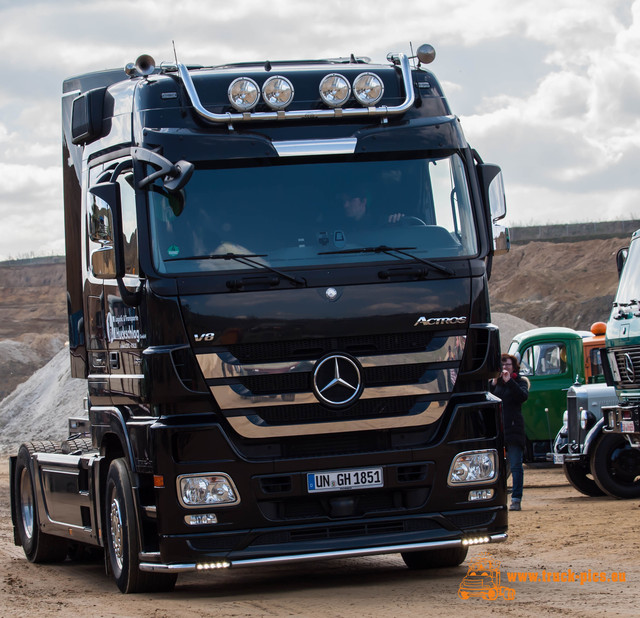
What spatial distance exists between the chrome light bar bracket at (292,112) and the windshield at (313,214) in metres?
0.35

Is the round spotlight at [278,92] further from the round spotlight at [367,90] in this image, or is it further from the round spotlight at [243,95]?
the round spotlight at [367,90]

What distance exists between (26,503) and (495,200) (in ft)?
20.5

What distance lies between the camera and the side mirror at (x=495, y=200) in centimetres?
908

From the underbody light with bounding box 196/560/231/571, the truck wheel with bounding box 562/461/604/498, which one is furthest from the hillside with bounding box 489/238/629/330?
the underbody light with bounding box 196/560/231/571

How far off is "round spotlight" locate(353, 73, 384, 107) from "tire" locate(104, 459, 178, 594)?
3.24m

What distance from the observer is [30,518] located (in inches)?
494

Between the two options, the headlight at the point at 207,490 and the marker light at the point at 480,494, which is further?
the marker light at the point at 480,494

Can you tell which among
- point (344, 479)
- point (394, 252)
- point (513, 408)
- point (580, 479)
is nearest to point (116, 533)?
point (344, 479)

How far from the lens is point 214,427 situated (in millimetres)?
8391

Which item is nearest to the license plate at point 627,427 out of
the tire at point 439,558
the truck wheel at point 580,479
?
the truck wheel at point 580,479

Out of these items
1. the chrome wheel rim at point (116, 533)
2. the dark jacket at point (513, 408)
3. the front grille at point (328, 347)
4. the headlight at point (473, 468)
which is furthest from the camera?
the dark jacket at point (513, 408)

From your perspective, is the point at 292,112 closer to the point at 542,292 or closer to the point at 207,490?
the point at 207,490

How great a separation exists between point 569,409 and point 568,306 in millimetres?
38597

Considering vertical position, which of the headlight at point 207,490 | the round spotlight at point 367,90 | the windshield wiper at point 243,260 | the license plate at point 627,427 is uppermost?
the round spotlight at point 367,90
